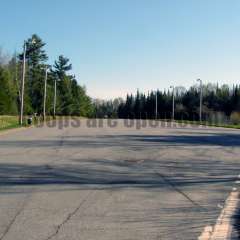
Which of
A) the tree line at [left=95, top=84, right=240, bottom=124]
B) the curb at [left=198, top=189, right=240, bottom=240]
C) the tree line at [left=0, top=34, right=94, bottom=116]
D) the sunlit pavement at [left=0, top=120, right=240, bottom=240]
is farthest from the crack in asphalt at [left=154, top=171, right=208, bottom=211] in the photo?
the tree line at [left=95, top=84, right=240, bottom=124]

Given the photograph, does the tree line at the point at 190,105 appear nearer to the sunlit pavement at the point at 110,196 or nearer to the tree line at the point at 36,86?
the tree line at the point at 36,86

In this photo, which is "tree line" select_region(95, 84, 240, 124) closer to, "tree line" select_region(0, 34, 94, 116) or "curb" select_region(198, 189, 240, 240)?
"tree line" select_region(0, 34, 94, 116)

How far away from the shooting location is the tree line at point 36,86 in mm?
94250

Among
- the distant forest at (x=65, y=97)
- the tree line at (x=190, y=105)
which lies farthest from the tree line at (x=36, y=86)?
the tree line at (x=190, y=105)

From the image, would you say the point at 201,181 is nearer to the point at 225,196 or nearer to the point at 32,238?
the point at 225,196

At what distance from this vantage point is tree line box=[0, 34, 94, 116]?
3711 inches

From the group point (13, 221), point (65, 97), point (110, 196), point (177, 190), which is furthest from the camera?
point (65, 97)

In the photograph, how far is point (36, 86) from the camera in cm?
11269

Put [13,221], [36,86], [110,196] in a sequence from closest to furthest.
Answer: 1. [13,221]
2. [110,196]
3. [36,86]

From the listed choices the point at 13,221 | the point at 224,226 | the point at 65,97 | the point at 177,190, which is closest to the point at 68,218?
the point at 13,221

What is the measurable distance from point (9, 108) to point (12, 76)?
35.9ft

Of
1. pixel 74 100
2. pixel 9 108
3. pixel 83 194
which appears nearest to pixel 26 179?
pixel 83 194

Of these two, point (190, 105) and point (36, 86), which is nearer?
point (36, 86)

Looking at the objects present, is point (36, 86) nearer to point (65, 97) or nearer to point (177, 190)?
point (65, 97)
